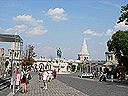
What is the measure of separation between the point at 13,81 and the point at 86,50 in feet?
545

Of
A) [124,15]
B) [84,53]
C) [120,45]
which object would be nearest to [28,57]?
→ [120,45]

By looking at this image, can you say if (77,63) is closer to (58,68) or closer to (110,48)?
(58,68)

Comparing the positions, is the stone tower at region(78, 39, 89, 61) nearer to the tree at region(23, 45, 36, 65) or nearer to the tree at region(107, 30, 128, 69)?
the tree at region(23, 45, 36, 65)

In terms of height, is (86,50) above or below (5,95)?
above

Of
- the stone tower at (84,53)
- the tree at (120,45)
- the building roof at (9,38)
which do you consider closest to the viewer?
the building roof at (9,38)

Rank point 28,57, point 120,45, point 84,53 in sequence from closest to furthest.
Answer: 1. point 120,45
2. point 28,57
3. point 84,53

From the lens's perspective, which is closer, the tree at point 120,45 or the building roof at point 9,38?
the building roof at point 9,38

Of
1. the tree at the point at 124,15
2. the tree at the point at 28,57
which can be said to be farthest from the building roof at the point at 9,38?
the tree at the point at 28,57

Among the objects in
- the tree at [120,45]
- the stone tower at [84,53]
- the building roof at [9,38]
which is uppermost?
the stone tower at [84,53]

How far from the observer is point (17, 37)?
3431 centimetres

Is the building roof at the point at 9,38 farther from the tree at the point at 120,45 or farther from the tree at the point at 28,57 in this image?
the tree at the point at 28,57

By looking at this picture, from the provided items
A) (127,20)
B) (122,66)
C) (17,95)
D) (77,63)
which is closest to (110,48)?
(122,66)

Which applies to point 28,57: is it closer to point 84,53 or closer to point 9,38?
point 9,38

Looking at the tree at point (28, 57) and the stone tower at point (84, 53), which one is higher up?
the stone tower at point (84, 53)
